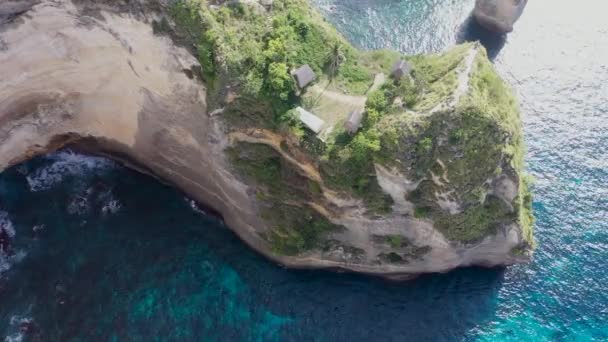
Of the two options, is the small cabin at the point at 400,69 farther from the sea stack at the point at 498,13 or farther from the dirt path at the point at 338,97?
the sea stack at the point at 498,13

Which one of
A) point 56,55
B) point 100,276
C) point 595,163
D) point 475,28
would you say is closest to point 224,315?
point 100,276

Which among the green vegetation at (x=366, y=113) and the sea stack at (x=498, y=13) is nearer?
the green vegetation at (x=366, y=113)

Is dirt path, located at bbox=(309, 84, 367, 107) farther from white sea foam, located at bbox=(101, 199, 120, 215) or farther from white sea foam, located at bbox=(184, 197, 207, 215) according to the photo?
white sea foam, located at bbox=(101, 199, 120, 215)

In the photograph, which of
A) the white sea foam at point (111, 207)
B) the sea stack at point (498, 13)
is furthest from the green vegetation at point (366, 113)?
the sea stack at point (498, 13)

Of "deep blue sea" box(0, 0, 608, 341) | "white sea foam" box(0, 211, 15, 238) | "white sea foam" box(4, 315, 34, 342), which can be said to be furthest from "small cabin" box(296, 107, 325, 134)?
"white sea foam" box(0, 211, 15, 238)

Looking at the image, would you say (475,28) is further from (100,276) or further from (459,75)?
(100,276)
